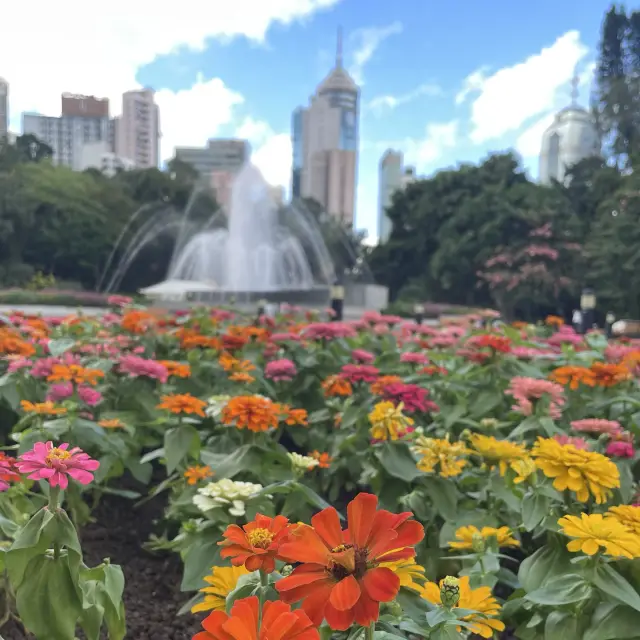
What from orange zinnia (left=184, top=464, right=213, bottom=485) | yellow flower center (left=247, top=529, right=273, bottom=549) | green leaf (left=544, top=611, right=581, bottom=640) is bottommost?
green leaf (left=544, top=611, right=581, bottom=640)

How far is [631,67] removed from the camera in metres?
23.0

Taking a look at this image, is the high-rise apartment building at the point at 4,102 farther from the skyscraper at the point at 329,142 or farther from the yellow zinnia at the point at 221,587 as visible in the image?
the skyscraper at the point at 329,142

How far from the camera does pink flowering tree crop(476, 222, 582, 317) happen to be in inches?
722

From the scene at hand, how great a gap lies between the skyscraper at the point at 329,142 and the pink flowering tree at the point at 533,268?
114 feet

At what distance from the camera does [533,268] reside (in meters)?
18.2

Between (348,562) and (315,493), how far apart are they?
3.33 feet

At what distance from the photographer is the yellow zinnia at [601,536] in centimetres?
93

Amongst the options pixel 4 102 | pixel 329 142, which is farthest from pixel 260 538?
pixel 329 142

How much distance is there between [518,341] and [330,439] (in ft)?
5.39

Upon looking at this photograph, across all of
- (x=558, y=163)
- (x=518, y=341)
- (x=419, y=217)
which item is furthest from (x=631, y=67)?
(x=518, y=341)

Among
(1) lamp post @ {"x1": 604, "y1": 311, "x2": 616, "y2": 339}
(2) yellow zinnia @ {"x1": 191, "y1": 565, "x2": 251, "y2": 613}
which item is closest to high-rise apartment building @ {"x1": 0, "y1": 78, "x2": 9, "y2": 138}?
(1) lamp post @ {"x1": 604, "y1": 311, "x2": 616, "y2": 339}

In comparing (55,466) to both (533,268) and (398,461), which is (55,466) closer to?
(398,461)

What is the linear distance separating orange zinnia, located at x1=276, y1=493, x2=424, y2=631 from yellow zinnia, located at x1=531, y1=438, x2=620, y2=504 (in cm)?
62

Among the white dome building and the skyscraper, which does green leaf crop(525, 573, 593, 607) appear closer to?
the white dome building
